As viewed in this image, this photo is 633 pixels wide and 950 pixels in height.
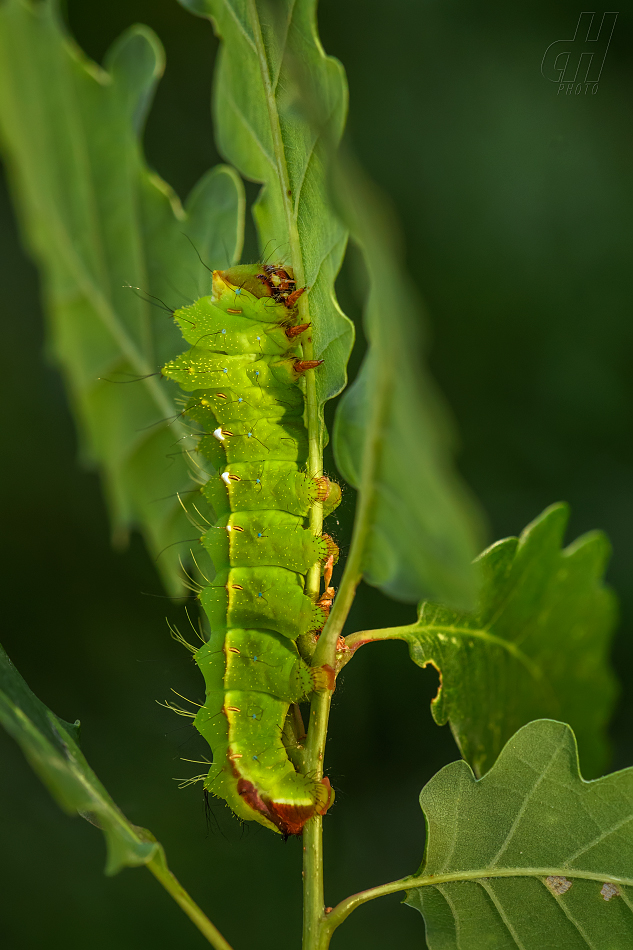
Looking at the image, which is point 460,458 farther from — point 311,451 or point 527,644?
point 311,451

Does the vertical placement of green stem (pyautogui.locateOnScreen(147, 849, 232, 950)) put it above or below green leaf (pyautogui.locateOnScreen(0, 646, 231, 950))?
below

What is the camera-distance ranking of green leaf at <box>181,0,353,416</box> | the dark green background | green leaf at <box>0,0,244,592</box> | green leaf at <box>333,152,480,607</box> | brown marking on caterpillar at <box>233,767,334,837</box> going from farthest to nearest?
the dark green background, brown marking on caterpillar at <box>233,767,334,837</box>, green leaf at <box>181,0,353,416</box>, green leaf at <box>0,0,244,592</box>, green leaf at <box>333,152,480,607</box>

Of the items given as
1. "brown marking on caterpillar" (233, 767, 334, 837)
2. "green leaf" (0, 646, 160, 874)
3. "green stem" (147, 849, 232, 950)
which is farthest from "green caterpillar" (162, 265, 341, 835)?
"green leaf" (0, 646, 160, 874)

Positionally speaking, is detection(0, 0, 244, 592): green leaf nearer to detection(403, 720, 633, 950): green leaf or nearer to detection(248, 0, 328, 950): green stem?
detection(248, 0, 328, 950): green stem

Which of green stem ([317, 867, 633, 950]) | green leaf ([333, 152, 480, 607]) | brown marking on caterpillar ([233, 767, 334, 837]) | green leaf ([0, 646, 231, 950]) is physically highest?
green leaf ([333, 152, 480, 607])

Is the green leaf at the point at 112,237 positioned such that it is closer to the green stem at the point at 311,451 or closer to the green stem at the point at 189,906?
the green stem at the point at 311,451

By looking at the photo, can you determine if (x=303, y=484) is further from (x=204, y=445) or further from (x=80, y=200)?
(x=80, y=200)

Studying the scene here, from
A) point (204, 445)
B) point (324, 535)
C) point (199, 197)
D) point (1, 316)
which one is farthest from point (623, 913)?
point (1, 316)
